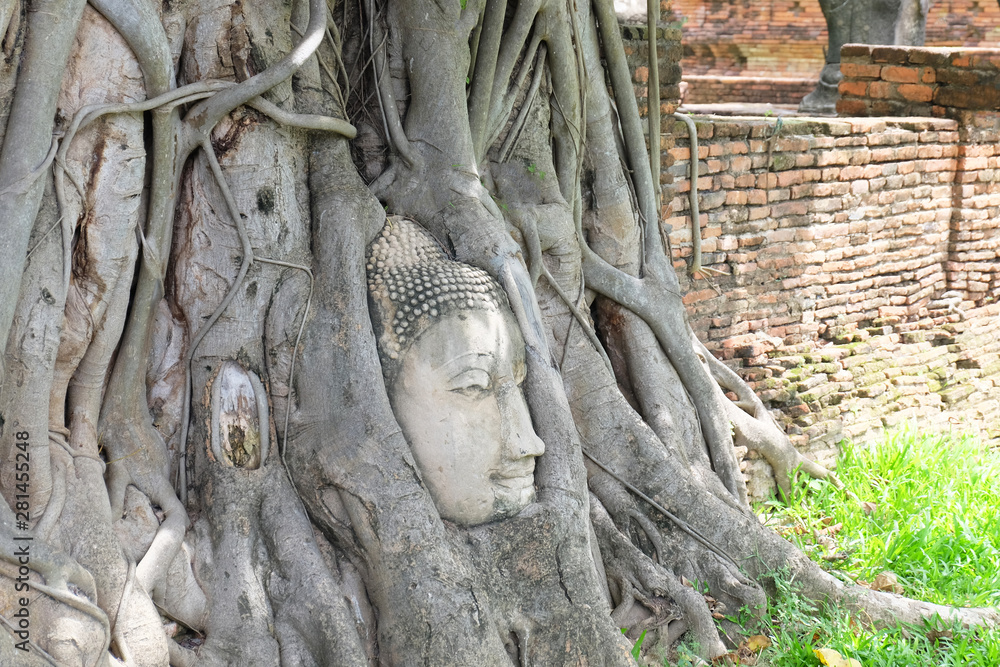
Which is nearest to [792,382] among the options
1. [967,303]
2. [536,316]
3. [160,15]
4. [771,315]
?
[771,315]

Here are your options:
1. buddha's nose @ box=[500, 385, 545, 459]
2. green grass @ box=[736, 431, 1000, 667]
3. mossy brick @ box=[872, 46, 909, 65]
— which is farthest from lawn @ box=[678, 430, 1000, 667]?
mossy brick @ box=[872, 46, 909, 65]

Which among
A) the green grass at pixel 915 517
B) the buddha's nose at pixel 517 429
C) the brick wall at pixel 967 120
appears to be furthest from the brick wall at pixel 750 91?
the buddha's nose at pixel 517 429

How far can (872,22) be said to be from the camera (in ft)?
36.0

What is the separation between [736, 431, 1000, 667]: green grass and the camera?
3275mm

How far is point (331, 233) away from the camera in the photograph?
9.45 feet

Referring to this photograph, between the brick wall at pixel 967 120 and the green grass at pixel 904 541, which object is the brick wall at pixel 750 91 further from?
the green grass at pixel 904 541

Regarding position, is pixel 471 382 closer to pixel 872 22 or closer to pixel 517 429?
pixel 517 429

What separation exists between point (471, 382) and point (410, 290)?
32 centimetres

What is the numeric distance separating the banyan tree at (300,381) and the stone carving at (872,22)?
27.0 feet

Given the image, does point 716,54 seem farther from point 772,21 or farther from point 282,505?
point 282,505

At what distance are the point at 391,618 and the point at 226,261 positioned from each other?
108 centimetres

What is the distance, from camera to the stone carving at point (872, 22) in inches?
429

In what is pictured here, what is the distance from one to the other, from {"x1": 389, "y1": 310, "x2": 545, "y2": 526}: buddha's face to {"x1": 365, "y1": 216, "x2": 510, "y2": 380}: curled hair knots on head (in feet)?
0.11

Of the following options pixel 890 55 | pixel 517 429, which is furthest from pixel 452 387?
pixel 890 55
